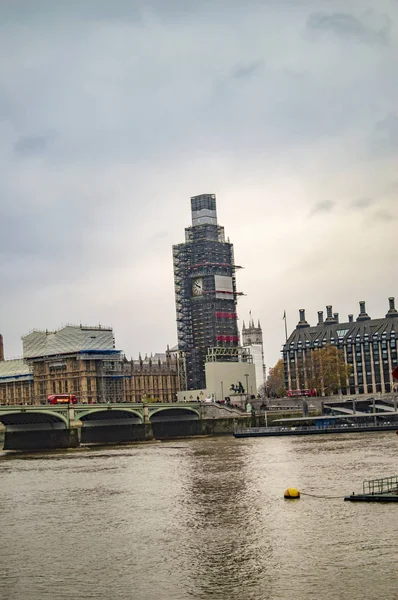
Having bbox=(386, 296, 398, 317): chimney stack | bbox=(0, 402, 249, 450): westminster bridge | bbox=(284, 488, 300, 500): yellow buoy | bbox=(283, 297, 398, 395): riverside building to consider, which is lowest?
bbox=(284, 488, 300, 500): yellow buoy

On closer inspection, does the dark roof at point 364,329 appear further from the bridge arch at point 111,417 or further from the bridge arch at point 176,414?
the bridge arch at point 111,417

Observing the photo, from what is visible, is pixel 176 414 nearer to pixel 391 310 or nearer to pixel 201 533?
pixel 391 310

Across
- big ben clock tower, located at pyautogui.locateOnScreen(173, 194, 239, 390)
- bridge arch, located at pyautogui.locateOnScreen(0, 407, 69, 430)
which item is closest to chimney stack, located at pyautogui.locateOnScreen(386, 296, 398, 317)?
big ben clock tower, located at pyautogui.locateOnScreen(173, 194, 239, 390)

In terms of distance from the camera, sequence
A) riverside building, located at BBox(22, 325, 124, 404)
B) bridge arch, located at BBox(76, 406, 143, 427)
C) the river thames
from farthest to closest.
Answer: riverside building, located at BBox(22, 325, 124, 404)
bridge arch, located at BBox(76, 406, 143, 427)
the river thames

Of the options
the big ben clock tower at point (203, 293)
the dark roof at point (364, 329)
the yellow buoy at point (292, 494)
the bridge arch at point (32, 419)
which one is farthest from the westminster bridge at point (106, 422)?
the yellow buoy at point (292, 494)

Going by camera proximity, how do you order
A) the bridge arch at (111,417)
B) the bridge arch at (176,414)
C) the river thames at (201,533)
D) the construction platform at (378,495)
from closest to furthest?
1. the river thames at (201,533)
2. the construction platform at (378,495)
3. the bridge arch at (111,417)
4. the bridge arch at (176,414)

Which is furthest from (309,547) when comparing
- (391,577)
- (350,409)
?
(350,409)

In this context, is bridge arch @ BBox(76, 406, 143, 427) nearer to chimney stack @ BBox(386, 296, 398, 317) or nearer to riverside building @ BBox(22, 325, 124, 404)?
riverside building @ BBox(22, 325, 124, 404)

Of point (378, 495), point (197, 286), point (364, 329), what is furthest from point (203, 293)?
point (378, 495)

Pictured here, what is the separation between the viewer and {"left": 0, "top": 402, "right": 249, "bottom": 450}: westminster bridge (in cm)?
11806

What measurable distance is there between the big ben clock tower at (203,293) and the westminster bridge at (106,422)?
40050 mm

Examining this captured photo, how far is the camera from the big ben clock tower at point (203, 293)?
186125 millimetres

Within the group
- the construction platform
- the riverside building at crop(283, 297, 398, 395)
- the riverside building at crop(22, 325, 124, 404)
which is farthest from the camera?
the riverside building at crop(283, 297, 398, 395)

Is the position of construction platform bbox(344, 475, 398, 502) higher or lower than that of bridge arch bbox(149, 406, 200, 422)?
lower
